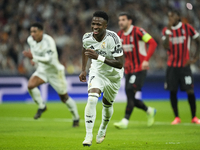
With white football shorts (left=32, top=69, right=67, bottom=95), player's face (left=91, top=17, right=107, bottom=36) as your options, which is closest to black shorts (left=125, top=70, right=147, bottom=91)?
white football shorts (left=32, top=69, right=67, bottom=95)

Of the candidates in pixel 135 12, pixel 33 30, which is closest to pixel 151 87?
pixel 135 12

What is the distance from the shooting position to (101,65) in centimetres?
598

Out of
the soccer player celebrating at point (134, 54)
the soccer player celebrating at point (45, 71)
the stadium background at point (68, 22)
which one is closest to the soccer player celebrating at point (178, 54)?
the soccer player celebrating at point (134, 54)

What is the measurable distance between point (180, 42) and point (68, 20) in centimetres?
1378

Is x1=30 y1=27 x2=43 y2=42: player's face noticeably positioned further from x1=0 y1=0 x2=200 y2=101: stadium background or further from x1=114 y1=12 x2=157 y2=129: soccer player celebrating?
x1=0 y1=0 x2=200 y2=101: stadium background

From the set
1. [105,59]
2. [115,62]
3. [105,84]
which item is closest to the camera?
[105,59]

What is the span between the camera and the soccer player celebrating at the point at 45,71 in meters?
9.02

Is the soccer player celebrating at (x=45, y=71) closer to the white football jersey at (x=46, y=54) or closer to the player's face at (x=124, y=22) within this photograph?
the white football jersey at (x=46, y=54)

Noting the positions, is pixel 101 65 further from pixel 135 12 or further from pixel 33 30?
pixel 135 12

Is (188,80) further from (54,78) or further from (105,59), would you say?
(105,59)

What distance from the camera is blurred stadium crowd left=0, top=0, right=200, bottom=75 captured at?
65.4 feet

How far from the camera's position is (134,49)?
348 inches

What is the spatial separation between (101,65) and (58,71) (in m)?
3.51

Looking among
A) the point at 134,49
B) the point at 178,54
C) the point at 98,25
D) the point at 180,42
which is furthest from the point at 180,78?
the point at 98,25
